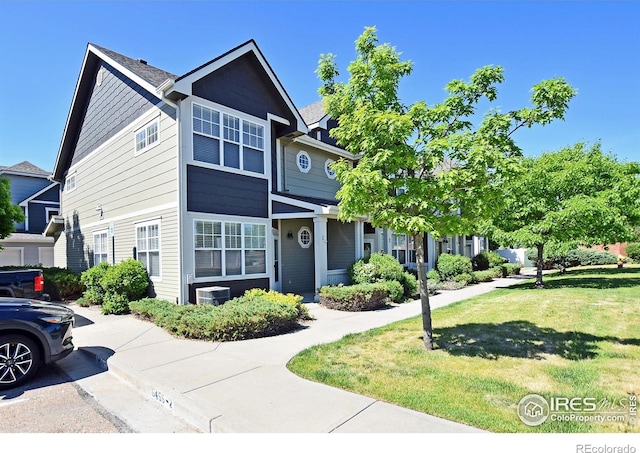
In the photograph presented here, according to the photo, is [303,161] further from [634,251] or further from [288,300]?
[634,251]

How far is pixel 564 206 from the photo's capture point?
1489 cm

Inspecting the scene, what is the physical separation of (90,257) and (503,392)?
55.4 feet

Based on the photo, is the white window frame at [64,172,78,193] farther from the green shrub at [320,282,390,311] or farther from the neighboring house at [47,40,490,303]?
the green shrub at [320,282,390,311]

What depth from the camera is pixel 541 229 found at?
14.6 m

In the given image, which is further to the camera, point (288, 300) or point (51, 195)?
point (51, 195)

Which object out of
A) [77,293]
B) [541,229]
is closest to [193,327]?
[77,293]

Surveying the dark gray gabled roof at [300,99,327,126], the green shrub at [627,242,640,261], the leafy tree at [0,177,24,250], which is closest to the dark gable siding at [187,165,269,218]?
the dark gray gabled roof at [300,99,327,126]

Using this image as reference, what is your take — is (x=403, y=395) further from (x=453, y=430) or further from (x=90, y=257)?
(x=90, y=257)

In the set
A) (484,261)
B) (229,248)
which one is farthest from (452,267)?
(229,248)

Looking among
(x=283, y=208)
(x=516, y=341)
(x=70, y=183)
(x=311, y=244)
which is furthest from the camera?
(x=70, y=183)

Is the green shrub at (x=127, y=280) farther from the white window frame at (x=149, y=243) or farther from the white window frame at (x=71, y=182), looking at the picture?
the white window frame at (x=71, y=182)

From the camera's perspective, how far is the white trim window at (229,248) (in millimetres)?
10500

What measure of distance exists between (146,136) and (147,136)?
0.30 feet

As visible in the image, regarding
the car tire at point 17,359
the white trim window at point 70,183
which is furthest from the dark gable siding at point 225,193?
the white trim window at point 70,183
